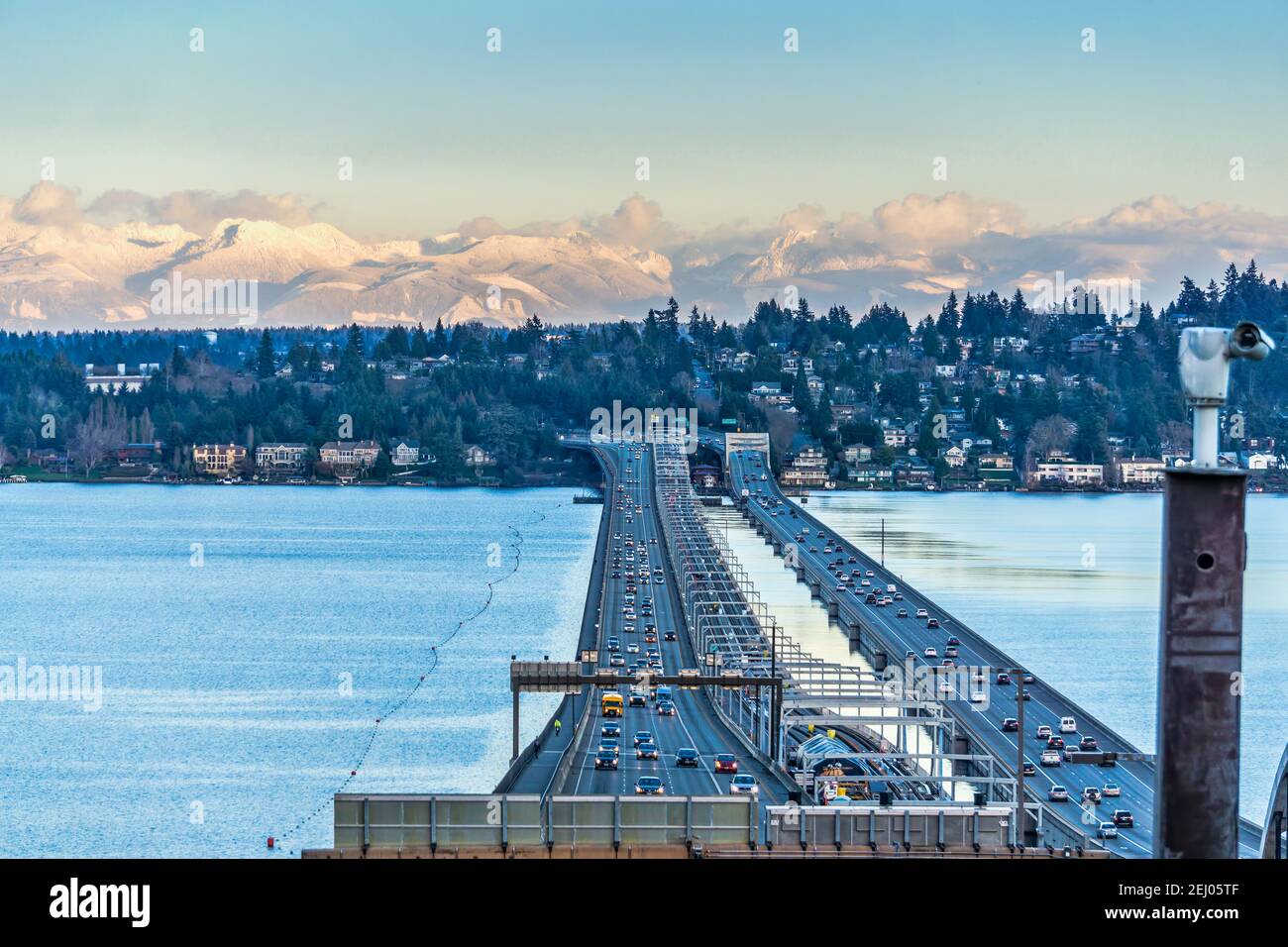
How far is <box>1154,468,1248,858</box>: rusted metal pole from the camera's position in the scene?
13.5 ft

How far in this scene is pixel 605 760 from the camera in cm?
2238

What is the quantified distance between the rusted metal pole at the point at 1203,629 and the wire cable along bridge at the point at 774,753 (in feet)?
3.51

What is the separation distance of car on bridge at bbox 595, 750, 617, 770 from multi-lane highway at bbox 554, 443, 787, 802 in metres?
0.09

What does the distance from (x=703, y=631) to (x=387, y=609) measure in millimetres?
14960

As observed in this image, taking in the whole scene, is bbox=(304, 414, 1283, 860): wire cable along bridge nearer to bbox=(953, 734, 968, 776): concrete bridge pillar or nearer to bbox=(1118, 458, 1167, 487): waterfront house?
bbox=(953, 734, 968, 776): concrete bridge pillar

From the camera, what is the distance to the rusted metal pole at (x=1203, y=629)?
13.5 feet

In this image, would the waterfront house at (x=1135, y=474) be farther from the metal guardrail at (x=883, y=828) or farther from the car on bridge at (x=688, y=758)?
the metal guardrail at (x=883, y=828)

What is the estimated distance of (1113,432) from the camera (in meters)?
135

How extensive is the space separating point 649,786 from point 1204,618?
629 inches

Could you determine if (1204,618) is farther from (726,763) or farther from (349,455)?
(349,455)

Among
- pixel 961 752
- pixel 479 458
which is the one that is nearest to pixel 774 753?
pixel 961 752

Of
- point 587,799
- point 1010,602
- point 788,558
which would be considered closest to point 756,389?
point 788,558
